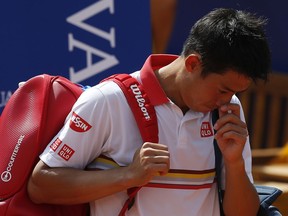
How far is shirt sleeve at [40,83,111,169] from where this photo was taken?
2729mm

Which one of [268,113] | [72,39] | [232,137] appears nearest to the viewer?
[232,137]

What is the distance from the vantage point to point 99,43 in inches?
149

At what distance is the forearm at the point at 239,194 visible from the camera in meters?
2.83

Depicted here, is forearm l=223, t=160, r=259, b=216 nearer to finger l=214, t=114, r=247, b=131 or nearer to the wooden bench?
finger l=214, t=114, r=247, b=131

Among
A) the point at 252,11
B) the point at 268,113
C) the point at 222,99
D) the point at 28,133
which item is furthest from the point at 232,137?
the point at 268,113

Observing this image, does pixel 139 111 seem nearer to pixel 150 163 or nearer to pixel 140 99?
Answer: pixel 140 99

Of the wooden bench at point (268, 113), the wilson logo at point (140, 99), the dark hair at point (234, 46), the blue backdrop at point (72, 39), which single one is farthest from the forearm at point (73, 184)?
the wooden bench at point (268, 113)

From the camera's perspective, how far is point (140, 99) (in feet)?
9.17

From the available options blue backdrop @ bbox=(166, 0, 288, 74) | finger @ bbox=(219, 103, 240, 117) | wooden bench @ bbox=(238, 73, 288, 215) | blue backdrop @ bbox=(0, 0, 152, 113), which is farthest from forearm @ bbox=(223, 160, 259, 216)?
wooden bench @ bbox=(238, 73, 288, 215)

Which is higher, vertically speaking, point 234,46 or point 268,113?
point 234,46

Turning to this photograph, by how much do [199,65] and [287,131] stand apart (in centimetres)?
352

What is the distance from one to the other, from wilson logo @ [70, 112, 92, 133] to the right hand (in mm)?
191

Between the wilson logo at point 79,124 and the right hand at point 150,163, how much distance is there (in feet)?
0.63

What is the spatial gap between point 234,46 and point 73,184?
2.21 feet
